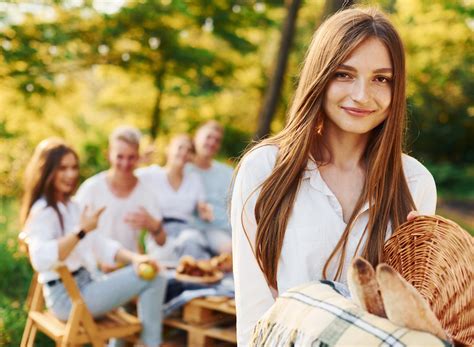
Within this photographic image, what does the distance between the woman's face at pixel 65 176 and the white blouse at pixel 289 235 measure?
2181 mm

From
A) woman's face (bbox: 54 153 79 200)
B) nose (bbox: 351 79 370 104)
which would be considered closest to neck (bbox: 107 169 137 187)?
woman's face (bbox: 54 153 79 200)

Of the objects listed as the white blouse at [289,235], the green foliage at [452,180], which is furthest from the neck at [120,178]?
the green foliage at [452,180]

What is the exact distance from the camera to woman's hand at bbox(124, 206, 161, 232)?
180 inches

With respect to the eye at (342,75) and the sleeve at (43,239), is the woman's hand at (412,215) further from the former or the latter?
the sleeve at (43,239)

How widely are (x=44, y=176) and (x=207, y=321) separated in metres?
1.37

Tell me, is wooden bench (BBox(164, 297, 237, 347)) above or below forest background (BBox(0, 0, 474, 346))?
below

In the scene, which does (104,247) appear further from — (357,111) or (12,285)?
(357,111)

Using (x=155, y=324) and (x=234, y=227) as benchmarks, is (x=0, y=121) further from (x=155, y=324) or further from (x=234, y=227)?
(x=234, y=227)

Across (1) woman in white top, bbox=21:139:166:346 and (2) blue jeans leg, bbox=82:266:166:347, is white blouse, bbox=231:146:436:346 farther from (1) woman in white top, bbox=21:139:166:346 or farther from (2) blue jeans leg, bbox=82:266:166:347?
(2) blue jeans leg, bbox=82:266:166:347

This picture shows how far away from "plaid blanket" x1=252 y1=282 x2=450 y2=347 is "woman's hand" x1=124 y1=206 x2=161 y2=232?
10.3ft

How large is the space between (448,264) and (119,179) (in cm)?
351

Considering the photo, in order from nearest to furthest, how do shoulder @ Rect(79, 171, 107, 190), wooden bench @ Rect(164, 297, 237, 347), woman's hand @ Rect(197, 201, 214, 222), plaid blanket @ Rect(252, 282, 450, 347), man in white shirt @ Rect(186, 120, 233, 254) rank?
plaid blanket @ Rect(252, 282, 450, 347) → wooden bench @ Rect(164, 297, 237, 347) → shoulder @ Rect(79, 171, 107, 190) → woman's hand @ Rect(197, 201, 214, 222) → man in white shirt @ Rect(186, 120, 233, 254)

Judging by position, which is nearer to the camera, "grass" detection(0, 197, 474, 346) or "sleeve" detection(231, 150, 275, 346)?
"sleeve" detection(231, 150, 275, 346)

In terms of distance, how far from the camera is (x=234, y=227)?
1.82m
